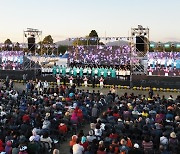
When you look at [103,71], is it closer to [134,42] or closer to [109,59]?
[134,42]

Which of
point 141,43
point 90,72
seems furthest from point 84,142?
point 90,72

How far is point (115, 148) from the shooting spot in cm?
1002

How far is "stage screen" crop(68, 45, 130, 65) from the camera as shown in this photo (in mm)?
39309

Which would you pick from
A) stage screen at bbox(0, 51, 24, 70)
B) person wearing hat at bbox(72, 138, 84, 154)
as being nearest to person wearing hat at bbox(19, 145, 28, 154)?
person wearing hat at bbox(72, 138, 84, 154)

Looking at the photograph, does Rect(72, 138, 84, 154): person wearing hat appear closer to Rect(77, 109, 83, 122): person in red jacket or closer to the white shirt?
the white shirt

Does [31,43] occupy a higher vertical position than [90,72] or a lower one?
higher

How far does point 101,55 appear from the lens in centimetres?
3988

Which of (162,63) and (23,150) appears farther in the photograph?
(162,63)

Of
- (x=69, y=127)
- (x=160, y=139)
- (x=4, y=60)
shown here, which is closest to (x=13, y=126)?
(x=69, y=127)

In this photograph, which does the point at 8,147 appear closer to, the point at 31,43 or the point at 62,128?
the point at 62,128

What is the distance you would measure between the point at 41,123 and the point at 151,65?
749 inches

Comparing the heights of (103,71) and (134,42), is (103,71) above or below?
below

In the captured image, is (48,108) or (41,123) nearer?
(41,123)

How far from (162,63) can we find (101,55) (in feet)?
37.4
